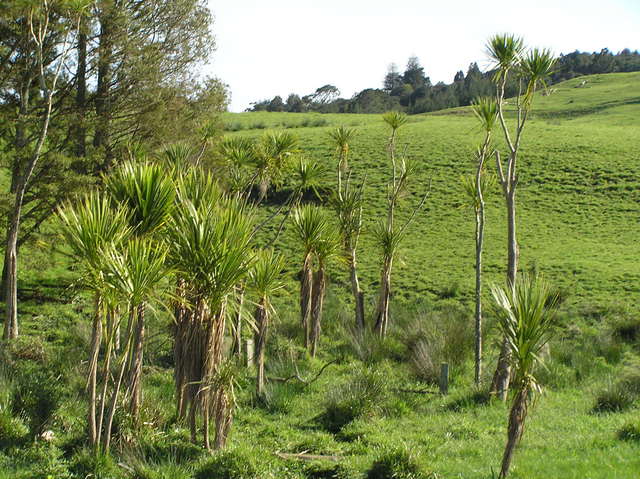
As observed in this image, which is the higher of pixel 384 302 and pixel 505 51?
pixel 505 51

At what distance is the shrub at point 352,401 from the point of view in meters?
10.4

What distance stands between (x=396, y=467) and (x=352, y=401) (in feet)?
9.10

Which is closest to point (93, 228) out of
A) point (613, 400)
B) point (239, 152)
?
point (239, 152)

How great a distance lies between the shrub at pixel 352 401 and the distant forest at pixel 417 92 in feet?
237

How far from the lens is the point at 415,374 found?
13297 millimetres

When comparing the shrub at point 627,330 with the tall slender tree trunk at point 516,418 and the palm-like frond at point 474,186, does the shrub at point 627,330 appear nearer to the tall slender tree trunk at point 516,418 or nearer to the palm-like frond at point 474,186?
the palm-like frond at point 474,186

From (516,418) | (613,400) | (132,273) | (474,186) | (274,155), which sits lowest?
(613,400)

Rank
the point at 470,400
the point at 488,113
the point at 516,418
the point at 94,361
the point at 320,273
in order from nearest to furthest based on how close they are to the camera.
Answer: the point at 516,418
the point at 94,361
the point at 470,400
the point at 488,113
the point at 320,273

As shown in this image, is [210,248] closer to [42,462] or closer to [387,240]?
[42,462]

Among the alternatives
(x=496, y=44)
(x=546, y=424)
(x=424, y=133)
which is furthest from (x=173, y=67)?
(x=424, y=133)

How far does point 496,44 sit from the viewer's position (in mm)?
12109

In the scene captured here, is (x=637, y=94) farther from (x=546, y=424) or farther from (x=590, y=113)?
(x=546, y=424)

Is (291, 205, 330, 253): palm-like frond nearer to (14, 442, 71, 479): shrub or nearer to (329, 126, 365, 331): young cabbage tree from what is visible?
(329, 126, 365, 331): young cabbage tree

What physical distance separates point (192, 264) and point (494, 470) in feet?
15.3
